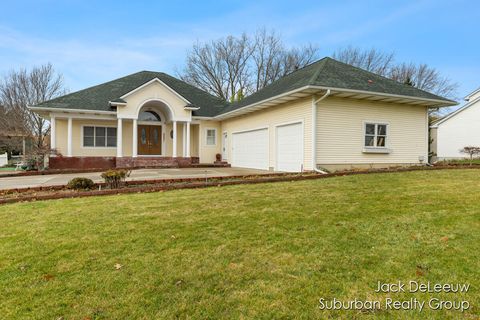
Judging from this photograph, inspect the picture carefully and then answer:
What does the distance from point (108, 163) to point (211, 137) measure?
21.6 ft

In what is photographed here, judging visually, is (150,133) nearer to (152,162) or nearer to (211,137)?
(152,162)

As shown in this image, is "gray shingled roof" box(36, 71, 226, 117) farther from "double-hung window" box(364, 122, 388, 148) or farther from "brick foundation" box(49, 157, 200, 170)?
"double-hung window" box(364, 122, 388, 148)

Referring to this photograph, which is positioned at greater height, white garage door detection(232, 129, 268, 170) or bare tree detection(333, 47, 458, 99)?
bare tree detection(333, 47, 458, 99)

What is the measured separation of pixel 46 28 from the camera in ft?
59.5

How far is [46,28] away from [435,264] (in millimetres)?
22169

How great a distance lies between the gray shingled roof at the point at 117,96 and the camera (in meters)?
16.8

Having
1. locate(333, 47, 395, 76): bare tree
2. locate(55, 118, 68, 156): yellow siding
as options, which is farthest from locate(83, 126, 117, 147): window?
locate(333, 47, 395, 76): bare tree

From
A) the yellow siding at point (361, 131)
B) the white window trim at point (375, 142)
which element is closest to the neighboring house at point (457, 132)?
the yellow siding at point (361, 131)

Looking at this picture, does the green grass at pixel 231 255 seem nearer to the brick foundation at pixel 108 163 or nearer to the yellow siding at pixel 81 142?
the brick foundation at pixel 108 163

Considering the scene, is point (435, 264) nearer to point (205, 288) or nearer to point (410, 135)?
point (205, 288)

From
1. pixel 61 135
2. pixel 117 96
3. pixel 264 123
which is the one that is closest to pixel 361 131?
pixel 264 123

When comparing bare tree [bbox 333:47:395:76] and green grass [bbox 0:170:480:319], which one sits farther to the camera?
bare tree [bbox 333:47:395:76]

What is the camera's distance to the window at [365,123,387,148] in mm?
12633

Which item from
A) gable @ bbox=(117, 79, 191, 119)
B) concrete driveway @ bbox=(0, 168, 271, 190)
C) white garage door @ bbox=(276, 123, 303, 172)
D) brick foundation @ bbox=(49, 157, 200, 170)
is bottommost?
concrete driveway @ bbox=(0, 168, 271, 190)
